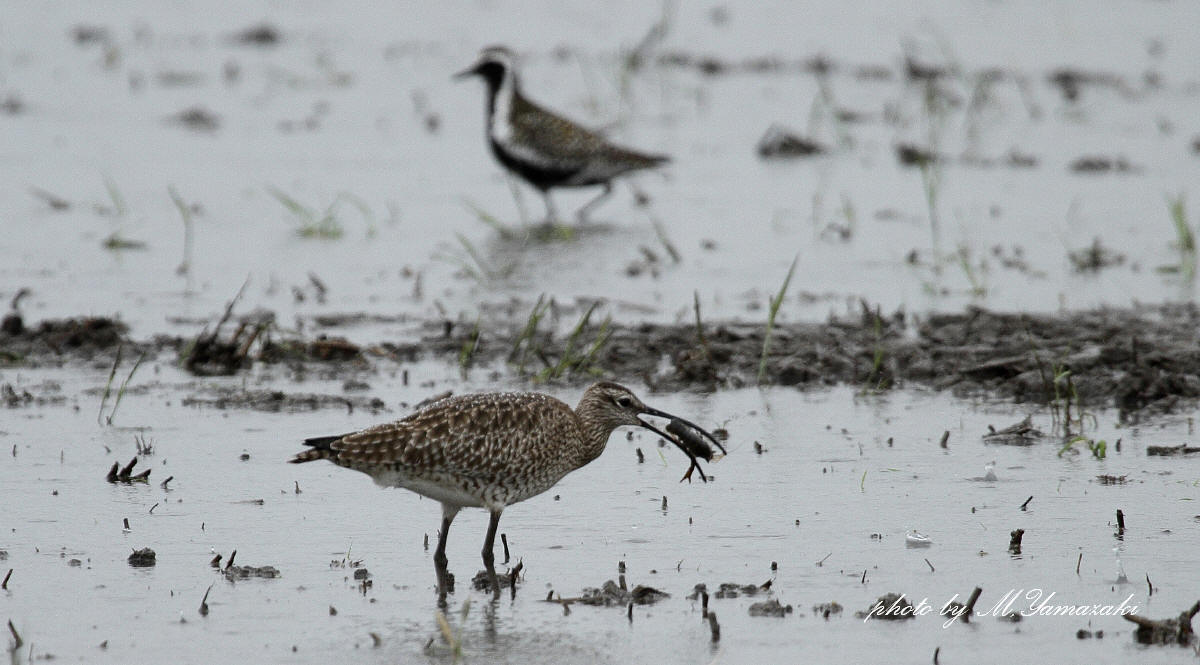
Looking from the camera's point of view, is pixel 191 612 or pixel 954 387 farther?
pixel 954 387

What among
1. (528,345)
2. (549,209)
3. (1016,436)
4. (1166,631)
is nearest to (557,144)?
(549,209)

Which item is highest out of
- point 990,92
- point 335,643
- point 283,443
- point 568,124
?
point 990,92

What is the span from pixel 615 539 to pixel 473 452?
2.70 ft

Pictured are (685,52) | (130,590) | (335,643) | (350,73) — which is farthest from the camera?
(685,52)

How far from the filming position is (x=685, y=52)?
27.0 m

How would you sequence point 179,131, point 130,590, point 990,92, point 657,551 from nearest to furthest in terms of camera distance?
point 130,590 < point 657,551 < point 179,131 < point 990,92

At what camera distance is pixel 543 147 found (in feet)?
56.0

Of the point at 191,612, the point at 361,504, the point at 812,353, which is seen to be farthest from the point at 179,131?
the point at 191,612

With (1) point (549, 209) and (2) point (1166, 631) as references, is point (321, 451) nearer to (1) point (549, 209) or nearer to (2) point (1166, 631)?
(2) point (1166, 631)

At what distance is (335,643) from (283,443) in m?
2.94

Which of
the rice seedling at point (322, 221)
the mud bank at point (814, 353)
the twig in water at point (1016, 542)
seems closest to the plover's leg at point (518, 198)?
the rice seedling at point (322, 221)

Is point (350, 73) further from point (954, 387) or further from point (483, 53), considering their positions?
point (954, 387)

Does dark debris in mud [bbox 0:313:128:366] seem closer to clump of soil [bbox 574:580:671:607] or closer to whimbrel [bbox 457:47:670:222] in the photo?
clump of soil [bbox 574:580:671:607]

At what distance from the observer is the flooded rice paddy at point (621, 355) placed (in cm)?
662
